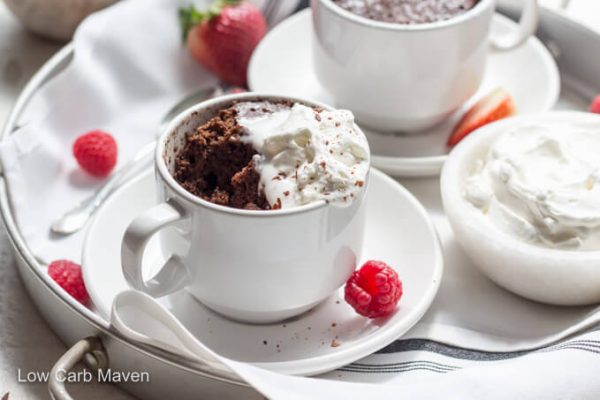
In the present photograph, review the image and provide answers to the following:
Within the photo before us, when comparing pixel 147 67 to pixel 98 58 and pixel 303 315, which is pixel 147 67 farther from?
pixel 303 315

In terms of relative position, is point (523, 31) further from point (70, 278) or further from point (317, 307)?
point (70, 278)

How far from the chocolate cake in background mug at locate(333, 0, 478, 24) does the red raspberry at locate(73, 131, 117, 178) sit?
0.52m

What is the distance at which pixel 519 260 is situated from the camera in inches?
52.3

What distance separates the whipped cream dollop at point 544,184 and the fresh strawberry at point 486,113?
0.21 metres

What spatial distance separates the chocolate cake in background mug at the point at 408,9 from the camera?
166cm

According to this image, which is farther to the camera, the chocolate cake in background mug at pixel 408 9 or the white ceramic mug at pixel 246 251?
the chocolate cake in background mug at pixel 408 9

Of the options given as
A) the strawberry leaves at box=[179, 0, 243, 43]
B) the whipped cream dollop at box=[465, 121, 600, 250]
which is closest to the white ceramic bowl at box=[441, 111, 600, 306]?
the whipped cream dollop at box=[465, 121, 600, 250]

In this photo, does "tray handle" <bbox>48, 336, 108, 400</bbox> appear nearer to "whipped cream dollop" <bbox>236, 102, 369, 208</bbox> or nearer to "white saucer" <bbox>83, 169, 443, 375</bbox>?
"white saucer" <bbox>83, 169, 443, 375</bbox>

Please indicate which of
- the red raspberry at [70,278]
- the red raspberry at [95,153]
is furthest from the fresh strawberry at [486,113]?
the red raspberry at [70,278]

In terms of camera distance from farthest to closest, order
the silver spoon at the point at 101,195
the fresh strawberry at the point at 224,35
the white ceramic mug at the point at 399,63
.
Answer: the fresh strawberry at the point at 224,35
the white ceramic mug at the point at 399,63
the silver spoon at the point at 101,195

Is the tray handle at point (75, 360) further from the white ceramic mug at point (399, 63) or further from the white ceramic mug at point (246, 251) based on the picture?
the white ceramic mug at point (399, 63)

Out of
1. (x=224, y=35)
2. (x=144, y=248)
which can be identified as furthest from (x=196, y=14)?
(x=144, y=248)

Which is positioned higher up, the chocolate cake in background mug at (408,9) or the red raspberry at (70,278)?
the chocolate cake in background mug at (408,9)

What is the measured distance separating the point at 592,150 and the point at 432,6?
1.45ft
